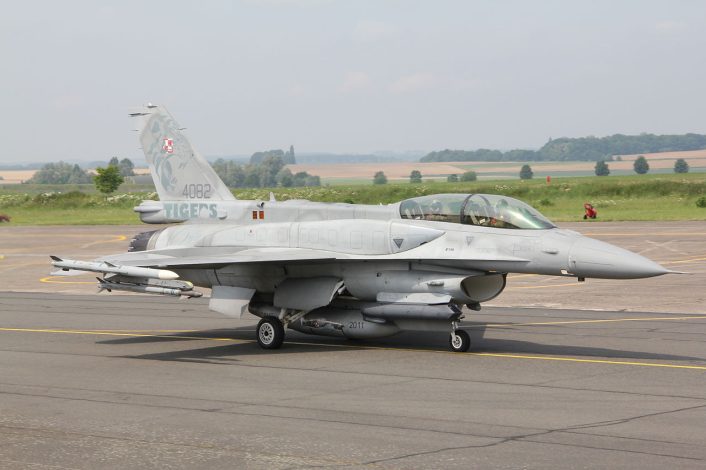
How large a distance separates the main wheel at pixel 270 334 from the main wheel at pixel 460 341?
10.1 feet

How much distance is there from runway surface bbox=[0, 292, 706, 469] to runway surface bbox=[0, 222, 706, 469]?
1.4 inches

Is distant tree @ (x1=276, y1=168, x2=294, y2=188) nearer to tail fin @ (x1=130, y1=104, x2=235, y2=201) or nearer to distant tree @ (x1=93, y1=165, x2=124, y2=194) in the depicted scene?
distant tree @ (x1=93, y1=165, x2=124, y2=194)

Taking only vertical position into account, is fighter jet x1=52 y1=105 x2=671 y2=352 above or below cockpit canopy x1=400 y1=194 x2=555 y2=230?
below

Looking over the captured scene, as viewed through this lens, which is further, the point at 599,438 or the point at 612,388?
the point at 612,388

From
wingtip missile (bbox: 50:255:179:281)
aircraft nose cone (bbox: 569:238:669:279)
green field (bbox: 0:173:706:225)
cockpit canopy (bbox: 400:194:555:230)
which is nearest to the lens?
aircraft nose cone (bbox: 569:238:669:279)

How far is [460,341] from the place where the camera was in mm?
17250

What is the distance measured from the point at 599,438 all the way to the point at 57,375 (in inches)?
335

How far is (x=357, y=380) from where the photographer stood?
14906 mm

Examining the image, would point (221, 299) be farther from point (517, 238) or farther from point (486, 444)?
point (486, 444)

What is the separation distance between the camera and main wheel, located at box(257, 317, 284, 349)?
18188 mm

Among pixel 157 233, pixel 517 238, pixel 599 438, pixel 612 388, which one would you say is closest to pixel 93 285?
pixel 157 233

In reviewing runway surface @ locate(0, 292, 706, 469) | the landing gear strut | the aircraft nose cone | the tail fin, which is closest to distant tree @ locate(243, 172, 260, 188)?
the tail fin

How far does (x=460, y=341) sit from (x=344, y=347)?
2207 millimetres

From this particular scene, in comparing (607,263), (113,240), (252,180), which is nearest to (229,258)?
(607,263)
